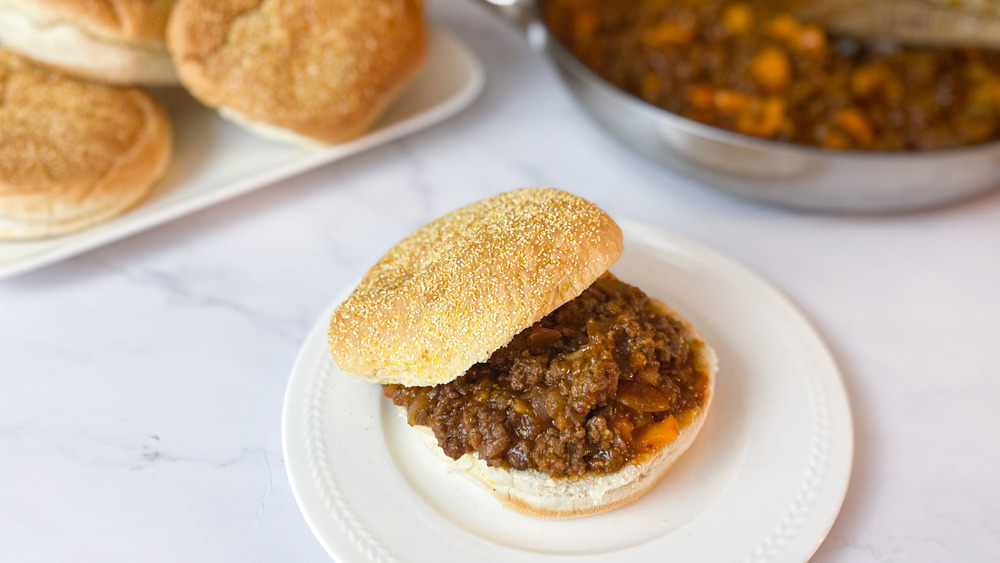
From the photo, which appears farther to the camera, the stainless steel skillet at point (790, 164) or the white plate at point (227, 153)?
the white plate at point (227, 153)

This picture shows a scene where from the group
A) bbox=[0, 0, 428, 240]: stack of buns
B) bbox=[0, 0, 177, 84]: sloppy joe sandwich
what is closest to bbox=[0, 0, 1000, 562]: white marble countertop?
bbox=[0, 0, 428, 240]: stack of buns

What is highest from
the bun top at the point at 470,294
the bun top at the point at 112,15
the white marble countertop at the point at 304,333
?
the bun top at the point at 112,15

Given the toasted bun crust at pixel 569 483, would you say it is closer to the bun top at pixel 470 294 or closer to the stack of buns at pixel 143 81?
the bun top at pixel 470 294

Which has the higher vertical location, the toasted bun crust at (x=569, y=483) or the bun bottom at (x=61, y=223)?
the toasted bun crust at (x=569, y=483)

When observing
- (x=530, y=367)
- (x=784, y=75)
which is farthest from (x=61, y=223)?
(x=784, y=75)

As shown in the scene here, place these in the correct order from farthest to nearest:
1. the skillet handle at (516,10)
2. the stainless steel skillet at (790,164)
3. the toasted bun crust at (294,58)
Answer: the skillet handle at (516,10), the toasted bun crust at (294,58), the stainless steel skillet at (790,164)

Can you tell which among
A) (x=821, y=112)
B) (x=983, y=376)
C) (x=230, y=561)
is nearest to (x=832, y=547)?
(x=983, y=376)

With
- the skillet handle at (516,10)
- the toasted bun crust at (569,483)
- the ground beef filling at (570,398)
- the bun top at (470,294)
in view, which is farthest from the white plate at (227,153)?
the toasted bun crust at (569,483)
